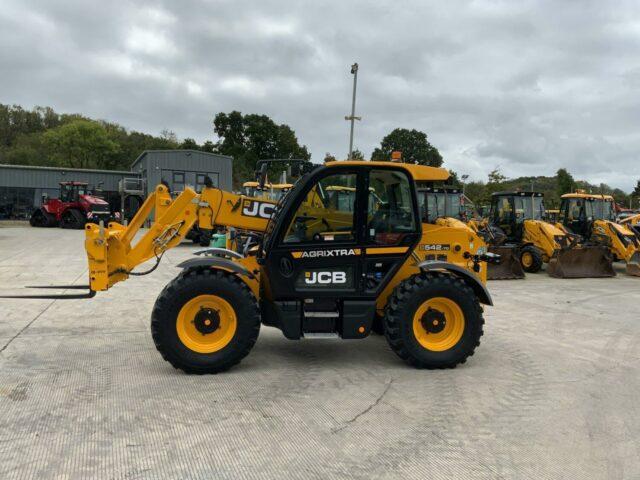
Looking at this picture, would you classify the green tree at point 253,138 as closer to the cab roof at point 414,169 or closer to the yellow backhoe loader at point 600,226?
the yellow backhoe loader at point 600,226

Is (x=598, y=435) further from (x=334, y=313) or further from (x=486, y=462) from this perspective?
(x=334, y=313)

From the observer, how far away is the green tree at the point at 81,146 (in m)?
60.9

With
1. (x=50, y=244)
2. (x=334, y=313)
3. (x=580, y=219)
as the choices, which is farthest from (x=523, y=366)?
(x=50, y=244)

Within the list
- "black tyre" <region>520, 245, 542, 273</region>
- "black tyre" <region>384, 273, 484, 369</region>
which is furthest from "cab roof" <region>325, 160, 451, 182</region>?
"black tyre" <region>520, 245, 542, 273</region>

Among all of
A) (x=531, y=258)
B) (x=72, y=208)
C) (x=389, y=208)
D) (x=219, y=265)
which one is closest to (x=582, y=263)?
(x=531, y=258)

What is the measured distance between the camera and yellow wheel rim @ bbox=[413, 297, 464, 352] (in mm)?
5176

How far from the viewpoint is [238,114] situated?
218 ft

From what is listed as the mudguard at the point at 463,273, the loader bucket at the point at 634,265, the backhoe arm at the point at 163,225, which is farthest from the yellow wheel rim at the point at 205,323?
the loader bucket at the point at 634,265

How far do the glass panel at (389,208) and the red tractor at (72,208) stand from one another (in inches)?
1078

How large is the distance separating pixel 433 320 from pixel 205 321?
7.55 feet

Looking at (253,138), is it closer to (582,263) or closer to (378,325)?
(582,263)

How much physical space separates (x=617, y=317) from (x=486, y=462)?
5809mm

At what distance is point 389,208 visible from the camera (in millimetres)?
5254

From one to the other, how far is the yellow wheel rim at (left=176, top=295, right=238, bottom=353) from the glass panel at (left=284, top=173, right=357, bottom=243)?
3.08 ft
